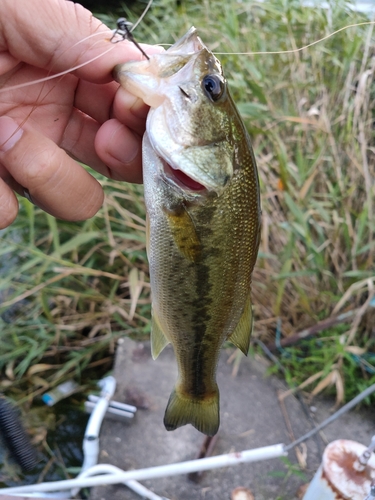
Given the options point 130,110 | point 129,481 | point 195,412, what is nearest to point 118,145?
point 130,110

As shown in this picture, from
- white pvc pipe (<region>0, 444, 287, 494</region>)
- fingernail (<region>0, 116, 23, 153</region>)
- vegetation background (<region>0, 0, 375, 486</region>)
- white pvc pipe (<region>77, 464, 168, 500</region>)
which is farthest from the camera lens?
vegetation background (<region>0, 0, 375, 486</region>)

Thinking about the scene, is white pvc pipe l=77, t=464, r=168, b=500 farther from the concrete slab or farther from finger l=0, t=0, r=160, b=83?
finger l=0, t=0, r=160, b=83

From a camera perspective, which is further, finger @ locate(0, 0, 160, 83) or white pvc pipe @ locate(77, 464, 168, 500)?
white pvc pipe @ locate(77, 464, 168, 500)

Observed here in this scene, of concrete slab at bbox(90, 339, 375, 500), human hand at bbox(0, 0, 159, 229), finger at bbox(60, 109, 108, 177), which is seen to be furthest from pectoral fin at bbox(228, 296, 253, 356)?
concrete slab at bbox(90, 339, 375, 500)

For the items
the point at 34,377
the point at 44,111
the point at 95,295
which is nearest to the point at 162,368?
the point at 95,295

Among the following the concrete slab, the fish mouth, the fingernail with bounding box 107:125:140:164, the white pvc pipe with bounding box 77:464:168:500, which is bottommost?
the concrete slab

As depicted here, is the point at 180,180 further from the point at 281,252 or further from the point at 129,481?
the point at 281,252

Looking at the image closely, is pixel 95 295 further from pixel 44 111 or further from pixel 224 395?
pixel 44 111
